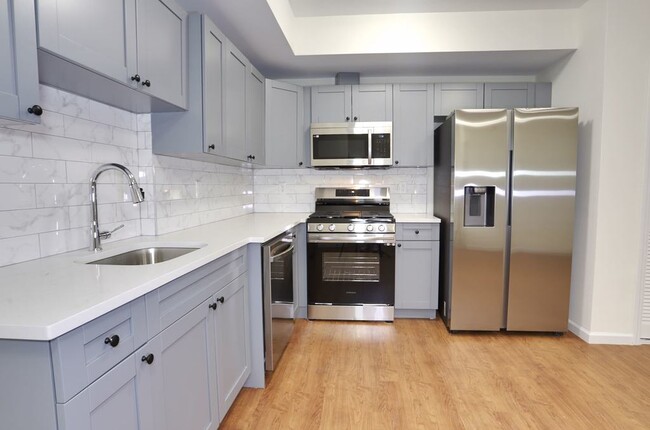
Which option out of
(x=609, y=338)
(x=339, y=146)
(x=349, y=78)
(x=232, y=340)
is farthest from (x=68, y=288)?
(x=609, y=338)

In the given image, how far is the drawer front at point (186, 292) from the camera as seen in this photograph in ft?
3.73

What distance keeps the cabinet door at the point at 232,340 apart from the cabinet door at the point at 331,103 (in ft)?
6.72

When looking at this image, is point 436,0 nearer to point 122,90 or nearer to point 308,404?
point 122,90

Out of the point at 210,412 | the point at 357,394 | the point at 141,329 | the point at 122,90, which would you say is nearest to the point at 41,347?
the point at 141,329

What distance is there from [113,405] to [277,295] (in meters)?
1.38

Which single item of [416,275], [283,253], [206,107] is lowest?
[416,275]

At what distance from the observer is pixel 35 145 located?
143 centimetres

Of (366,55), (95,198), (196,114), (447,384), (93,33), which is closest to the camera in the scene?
(93,33)

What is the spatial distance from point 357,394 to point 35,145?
81.1 inches

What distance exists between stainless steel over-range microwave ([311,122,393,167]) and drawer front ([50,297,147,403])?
2499 mm

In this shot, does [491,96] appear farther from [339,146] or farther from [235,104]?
[235,104]

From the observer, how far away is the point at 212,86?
6.97 ft

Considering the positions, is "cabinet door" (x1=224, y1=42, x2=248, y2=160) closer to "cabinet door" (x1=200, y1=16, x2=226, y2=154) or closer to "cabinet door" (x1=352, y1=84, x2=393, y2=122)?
"cabinet door" (x1=200, y1=16, x2=226, y2=154)

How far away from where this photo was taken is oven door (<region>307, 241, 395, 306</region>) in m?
3.10
